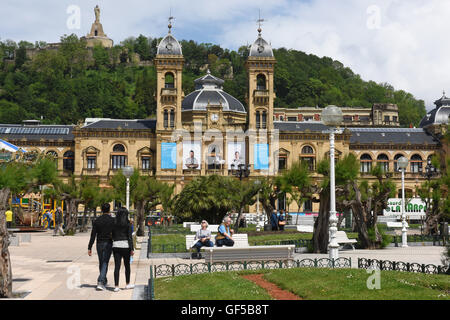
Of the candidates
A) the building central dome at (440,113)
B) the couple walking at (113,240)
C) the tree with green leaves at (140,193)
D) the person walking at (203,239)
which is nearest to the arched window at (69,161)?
the tree with green leaves at (140,193)

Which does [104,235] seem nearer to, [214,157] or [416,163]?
[214,157]

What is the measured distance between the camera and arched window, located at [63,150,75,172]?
248 ft

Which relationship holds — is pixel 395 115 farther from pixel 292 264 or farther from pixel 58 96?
pixel 292 264

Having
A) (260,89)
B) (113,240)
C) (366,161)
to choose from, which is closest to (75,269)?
(113,240)

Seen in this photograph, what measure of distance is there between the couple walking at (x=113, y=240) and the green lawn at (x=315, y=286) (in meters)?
1.10

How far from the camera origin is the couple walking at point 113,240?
14633 millimetres

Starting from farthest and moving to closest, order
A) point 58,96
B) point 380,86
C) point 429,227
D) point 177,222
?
point 380,86 → point 58,96 → point 177,222 → point 429,227

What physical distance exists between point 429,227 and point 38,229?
29.7m

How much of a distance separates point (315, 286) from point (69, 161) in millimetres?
66586

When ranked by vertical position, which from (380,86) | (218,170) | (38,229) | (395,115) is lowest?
(38,229)

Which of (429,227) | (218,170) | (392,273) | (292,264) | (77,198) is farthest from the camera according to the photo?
(218,170)

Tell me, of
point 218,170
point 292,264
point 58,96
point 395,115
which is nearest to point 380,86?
point 395,115

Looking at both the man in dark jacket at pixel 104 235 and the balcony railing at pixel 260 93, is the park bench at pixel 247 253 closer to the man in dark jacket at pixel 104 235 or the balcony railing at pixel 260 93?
the man in dark jacket at pixel 104 235
